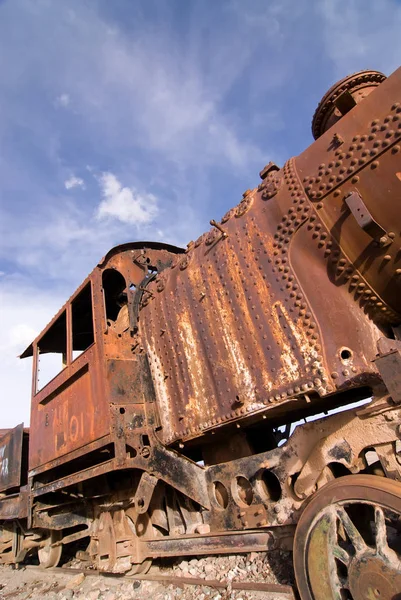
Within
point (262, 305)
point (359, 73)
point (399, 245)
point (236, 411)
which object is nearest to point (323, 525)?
point (236, 411)

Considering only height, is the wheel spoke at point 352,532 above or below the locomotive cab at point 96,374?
below

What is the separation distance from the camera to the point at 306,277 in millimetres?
2797

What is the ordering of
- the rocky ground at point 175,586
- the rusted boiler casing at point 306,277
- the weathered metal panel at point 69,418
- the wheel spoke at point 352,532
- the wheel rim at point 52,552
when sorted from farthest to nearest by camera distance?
1. the wheel rim at point 52,552
2. the weathered metal panel at point 69,418
3. the rocky ground at point 175,586
4. the rusted boiler casing at point 306,277
5. the wheel spoke at point 352,532

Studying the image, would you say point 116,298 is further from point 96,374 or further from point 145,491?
point 145,491

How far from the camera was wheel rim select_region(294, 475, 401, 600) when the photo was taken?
6.82 ft

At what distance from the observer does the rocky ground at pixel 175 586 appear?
3096 millimetres

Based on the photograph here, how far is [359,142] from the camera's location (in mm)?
2498

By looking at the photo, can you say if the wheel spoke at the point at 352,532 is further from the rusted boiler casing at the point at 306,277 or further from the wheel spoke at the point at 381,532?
the rusted boiler casing at the point at 306,277

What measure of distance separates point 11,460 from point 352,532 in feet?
20.9

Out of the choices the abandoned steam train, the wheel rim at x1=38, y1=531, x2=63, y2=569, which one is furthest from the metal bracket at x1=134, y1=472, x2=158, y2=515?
the wheel rim at x1=38, y1=531, x2=63, y2=569

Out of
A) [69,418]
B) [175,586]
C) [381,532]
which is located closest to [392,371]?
[381,532]

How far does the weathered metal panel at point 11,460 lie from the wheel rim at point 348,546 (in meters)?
5.60

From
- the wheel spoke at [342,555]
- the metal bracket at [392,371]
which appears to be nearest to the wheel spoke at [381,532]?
the wheel spoke at [342,555]

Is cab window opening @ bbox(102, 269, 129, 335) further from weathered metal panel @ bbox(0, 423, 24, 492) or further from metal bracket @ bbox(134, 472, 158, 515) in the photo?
weathered metal panel @ bbox(0, 423, 24, 492)
